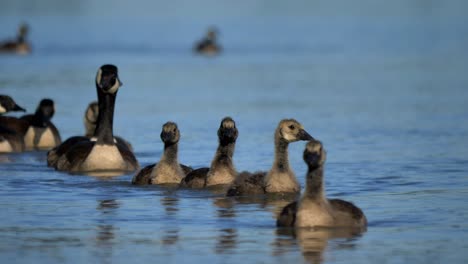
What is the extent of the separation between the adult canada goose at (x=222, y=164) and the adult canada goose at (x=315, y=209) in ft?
11.0

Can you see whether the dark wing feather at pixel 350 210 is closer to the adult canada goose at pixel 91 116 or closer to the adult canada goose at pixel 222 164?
the adult canada goose at pixel 222 164

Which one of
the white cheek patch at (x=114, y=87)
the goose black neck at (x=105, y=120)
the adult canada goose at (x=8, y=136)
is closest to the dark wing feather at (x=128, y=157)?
the goose black neck at (x=105, y=120)

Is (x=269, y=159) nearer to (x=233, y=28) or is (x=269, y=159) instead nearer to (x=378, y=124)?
(x=378, y=124)

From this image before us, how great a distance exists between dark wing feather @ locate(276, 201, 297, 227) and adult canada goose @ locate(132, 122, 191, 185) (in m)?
3.96

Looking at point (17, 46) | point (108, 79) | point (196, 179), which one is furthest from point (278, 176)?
point (17, 46)

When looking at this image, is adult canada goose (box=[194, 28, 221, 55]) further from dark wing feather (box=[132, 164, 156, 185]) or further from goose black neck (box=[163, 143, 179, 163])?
goose black neck (box=[163, 143, 179, 163])

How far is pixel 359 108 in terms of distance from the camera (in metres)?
30.2

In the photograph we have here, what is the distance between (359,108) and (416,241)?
665 inches

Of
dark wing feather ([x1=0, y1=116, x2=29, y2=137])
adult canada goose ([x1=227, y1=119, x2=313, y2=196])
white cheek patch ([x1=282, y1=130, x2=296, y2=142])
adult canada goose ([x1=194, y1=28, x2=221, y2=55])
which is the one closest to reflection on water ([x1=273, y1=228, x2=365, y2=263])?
adult canada goose ([x1=227, y1=119, x2=313, y2=196])

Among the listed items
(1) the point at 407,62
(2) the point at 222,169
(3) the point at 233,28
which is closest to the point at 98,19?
(3) the point at 233,28

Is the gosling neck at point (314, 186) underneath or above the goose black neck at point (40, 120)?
underneath

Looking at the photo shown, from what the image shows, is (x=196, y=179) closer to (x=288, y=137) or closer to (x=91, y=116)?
(x=288, y=137)

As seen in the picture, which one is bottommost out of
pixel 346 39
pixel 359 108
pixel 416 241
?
pixel 416 241

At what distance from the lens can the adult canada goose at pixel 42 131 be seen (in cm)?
2486
